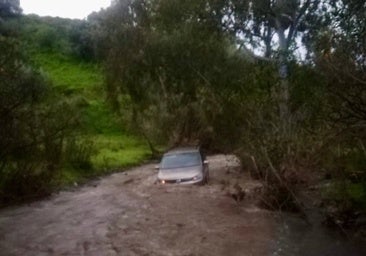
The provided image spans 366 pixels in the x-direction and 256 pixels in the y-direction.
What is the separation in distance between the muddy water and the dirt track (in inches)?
1.0

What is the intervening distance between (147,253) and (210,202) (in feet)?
22.8

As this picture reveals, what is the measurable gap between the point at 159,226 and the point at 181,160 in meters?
6.35

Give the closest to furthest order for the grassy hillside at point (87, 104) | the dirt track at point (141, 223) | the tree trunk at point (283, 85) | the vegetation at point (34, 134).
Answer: the dirt track at point (141, 223) → the vegetation at point (34, 134) → the tree trunk at point (283, 85) → the grassy hillside at point (87, 104)

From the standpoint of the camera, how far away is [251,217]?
1917 cm

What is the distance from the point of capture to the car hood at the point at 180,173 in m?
23.5

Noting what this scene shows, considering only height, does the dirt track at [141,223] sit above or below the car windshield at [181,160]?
below

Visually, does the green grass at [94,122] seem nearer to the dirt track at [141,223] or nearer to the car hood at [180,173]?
the car hood at [180,173]

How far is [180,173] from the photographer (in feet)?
77.7

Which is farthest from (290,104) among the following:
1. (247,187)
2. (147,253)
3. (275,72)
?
(147,253)

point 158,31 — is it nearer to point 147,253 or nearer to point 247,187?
point 247,187

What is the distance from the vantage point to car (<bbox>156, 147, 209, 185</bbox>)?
924 inches

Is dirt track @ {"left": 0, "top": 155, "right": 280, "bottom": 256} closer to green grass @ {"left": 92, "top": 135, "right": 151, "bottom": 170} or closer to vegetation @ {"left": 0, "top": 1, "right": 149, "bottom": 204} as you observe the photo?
vegetation @ {"left": 0, "top": 1, "right": 149, "bottom": 204}

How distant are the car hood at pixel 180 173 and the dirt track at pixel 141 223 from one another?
463 mm

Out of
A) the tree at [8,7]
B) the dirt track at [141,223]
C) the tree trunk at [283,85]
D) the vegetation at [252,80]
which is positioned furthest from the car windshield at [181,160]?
the tree at [8,7]
